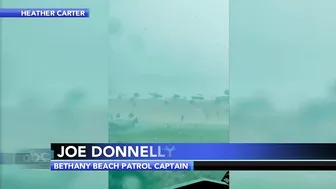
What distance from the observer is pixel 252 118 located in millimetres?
1562

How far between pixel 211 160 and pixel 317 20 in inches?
24.9

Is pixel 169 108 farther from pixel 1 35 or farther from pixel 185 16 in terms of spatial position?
pixel 1 35

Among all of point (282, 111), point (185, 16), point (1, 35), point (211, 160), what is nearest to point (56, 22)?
point (1, 35)

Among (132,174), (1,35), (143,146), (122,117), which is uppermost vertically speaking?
(1,35)

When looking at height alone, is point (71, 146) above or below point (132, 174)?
above

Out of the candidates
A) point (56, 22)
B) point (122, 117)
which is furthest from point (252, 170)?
point (56, 22)
